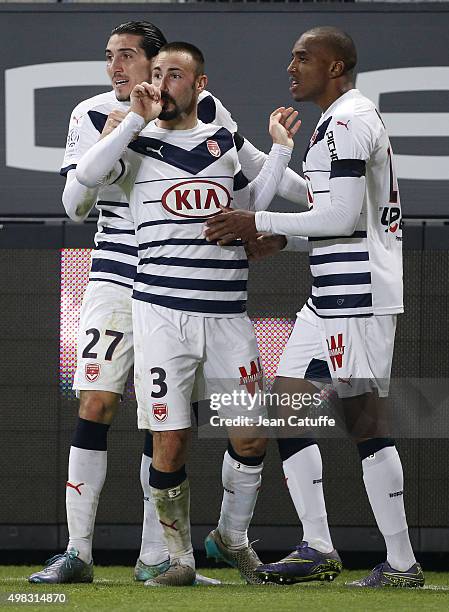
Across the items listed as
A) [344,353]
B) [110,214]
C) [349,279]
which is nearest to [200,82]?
[110,214]

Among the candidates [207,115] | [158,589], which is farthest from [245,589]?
[207,115]

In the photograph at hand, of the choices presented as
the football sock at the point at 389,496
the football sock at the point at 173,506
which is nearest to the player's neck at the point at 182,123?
the football sock at the point at 173,506

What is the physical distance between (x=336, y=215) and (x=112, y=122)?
893mm

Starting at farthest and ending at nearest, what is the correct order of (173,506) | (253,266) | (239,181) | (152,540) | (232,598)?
(253,266)
(152,540)
(239,181)
(173,506)
(232,598)

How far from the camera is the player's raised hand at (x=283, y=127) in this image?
517 centimetres

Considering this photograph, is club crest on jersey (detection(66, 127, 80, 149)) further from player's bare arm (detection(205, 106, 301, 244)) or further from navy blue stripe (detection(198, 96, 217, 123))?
player's bare arm (detection(205, 106, 301, 244))

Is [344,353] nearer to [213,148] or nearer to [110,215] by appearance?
[213,148]

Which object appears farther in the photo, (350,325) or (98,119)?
(98,119)

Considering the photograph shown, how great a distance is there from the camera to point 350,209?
4754 mm

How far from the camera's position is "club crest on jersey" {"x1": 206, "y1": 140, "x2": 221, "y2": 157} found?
496 cm

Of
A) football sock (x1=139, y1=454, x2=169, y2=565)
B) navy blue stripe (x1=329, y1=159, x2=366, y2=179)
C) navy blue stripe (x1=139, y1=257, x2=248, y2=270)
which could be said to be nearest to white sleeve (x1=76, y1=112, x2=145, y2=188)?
navy blue stripe (x1=139, y1=257, x2=248, y2=270)

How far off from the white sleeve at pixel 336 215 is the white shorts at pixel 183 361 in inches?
17.1

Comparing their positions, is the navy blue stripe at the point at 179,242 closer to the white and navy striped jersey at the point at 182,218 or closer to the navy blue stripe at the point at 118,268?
the white and navy striped jersey at the point at 182,218

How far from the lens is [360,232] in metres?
4.88
